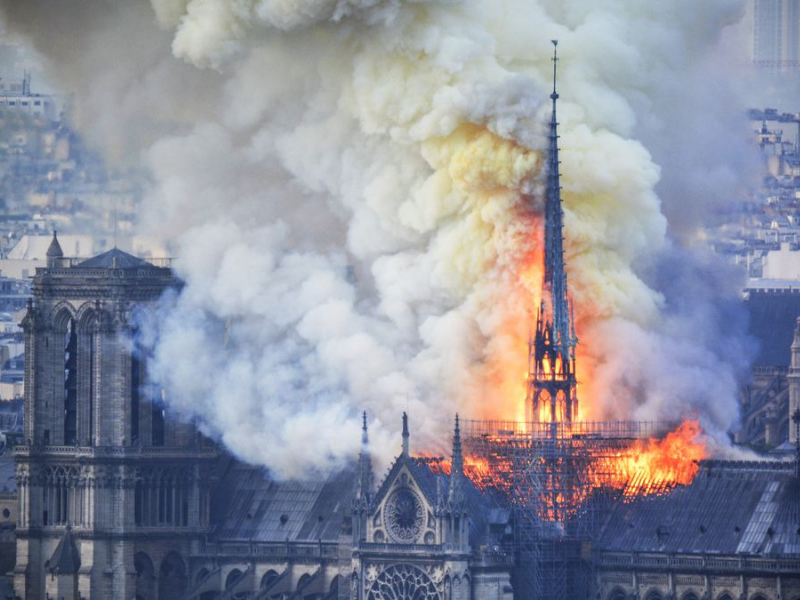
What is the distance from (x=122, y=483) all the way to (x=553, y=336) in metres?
22.2

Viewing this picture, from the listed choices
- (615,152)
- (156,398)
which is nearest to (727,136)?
(615,152)

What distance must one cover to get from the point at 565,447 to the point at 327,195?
57.3ft

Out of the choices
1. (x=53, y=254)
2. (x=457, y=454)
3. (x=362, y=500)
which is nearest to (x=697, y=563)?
(x=457, y=454)

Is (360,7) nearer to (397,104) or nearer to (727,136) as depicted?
(397,104)

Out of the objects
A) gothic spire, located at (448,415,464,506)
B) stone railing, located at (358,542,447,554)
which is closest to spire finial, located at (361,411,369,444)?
stone railing, located at (358,542,447,554)

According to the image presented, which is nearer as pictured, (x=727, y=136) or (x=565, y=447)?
(x=565, y=447)

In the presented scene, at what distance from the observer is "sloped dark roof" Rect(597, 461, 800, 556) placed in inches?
5989

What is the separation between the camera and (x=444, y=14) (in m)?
162

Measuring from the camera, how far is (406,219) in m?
163

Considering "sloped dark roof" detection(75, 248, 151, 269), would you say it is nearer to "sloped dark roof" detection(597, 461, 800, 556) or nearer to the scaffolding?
the scaffolding

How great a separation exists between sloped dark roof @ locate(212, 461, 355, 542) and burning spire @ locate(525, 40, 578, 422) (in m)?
10.2

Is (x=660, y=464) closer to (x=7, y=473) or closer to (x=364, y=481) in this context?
(x=364, y=481)

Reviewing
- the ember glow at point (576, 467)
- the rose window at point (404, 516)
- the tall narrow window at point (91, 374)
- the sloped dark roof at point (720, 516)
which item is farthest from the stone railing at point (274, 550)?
the sloped dark roof at point (720, 516)

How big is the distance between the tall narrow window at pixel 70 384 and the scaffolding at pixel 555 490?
2202cm
